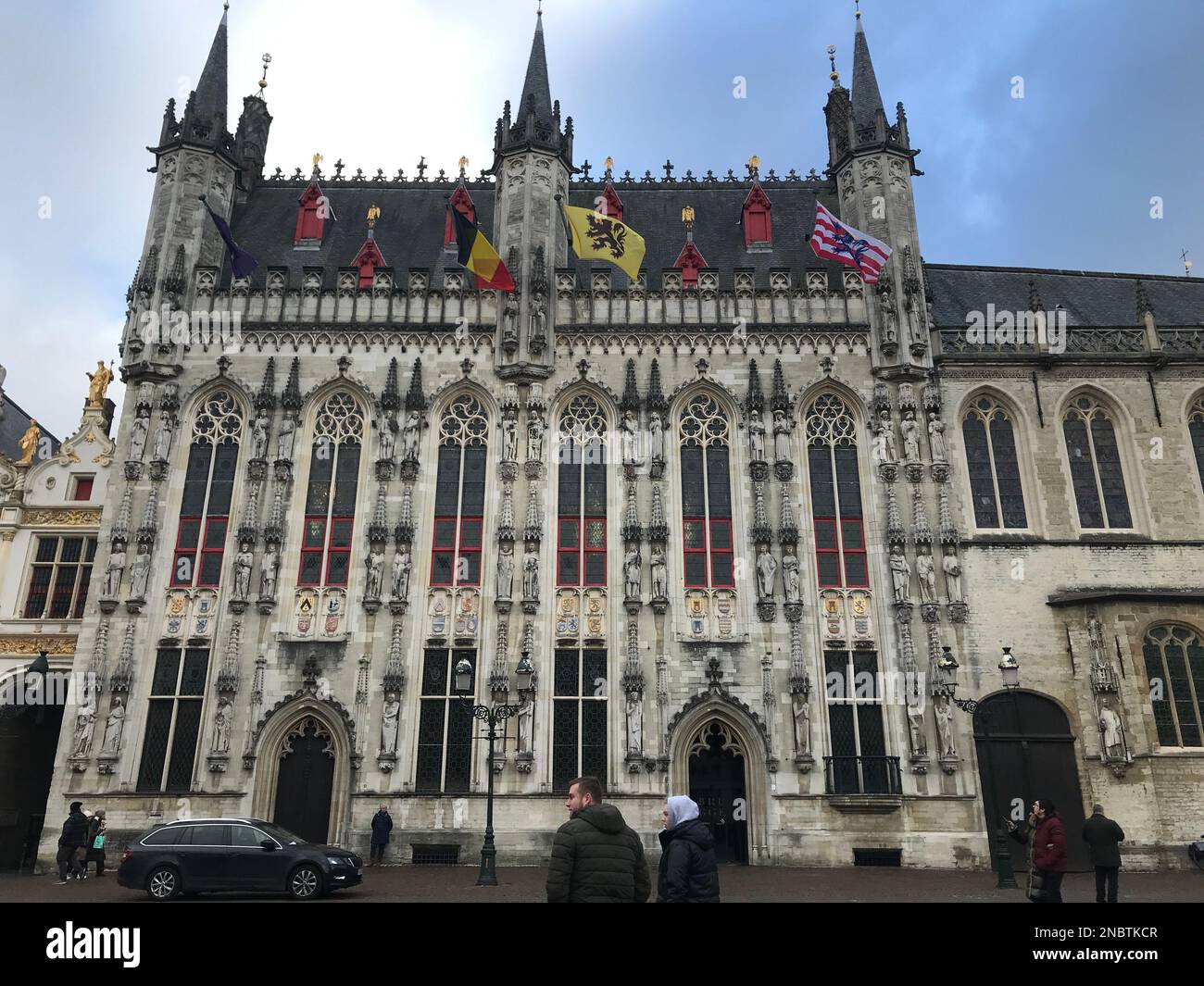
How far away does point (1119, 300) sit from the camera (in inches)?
1245

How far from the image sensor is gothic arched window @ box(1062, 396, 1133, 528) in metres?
27.0

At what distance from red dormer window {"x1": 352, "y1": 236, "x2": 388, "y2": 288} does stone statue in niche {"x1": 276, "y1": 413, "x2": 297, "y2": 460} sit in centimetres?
528

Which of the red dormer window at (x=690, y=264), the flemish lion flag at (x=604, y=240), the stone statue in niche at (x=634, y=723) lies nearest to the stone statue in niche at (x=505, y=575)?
the stone statue in niche at (x=634, y=723)

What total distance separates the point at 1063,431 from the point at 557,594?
16973 mm

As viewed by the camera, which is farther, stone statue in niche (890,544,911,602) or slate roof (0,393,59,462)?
slate roof (0,393,59,462)

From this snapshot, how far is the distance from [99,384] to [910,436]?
87.9 feet

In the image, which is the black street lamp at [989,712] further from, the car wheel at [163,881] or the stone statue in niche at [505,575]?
the car wheel at [163,881]

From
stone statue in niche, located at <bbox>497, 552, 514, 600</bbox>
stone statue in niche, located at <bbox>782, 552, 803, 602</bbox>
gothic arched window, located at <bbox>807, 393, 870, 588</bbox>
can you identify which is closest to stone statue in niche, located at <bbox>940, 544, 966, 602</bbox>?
gothic arched window, located at <bbox>807, 393, 870, 588</bbox>

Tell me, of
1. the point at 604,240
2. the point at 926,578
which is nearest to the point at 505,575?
the point at 604,240

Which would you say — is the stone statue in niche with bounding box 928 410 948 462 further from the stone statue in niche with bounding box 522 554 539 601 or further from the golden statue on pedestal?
the golden statue on pedestal

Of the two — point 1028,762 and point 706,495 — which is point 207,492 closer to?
point 706,495
